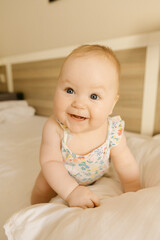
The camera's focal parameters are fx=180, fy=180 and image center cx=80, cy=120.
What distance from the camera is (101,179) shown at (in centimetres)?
67

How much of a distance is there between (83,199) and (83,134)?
21 cm

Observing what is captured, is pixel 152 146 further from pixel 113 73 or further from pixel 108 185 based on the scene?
pixel 113 73

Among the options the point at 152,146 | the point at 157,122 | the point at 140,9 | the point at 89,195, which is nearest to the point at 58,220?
the point at 89,195

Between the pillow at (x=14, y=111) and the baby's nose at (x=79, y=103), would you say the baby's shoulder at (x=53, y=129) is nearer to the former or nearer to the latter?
the baby's nose at (x=79, y=103)

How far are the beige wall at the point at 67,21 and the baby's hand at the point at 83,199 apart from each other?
1.09m

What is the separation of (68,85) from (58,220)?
0.33m

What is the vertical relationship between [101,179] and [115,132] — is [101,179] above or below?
below

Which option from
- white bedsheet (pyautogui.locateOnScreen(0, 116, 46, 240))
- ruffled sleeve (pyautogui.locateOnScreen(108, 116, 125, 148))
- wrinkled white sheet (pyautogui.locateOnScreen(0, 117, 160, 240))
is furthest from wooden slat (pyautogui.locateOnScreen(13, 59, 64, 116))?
wrinkled white sheet (pyautogui.locateOnScreen(0, 117, 160, 240))

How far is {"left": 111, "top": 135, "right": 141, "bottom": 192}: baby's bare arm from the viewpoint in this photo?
61cm

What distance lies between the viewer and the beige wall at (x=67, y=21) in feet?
3.81

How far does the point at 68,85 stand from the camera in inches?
19.6

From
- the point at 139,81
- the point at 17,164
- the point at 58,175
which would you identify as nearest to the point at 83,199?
the point at 58,175

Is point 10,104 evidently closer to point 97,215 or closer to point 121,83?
point 121,83

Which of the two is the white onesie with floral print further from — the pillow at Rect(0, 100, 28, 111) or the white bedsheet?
the pillow at Rect(0, 100, 28, 111)
